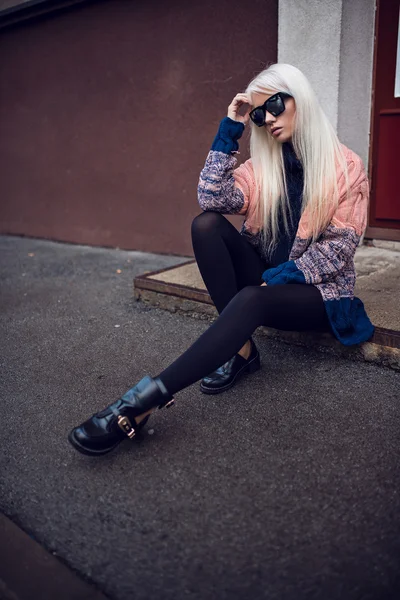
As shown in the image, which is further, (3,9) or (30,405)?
(3,9)

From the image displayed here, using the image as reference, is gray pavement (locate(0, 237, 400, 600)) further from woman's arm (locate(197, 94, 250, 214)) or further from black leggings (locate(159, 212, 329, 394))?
woman's arm (locate(197, 94, 250, 214))

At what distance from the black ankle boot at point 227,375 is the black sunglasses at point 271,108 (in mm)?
1111

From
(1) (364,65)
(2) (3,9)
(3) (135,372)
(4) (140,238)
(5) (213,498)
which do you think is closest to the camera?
(5) (213,498)

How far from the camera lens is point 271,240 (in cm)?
280

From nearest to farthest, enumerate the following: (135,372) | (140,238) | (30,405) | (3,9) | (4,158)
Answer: (30,405)
(135,372)
(140,238)
(3,9)
(4,158)

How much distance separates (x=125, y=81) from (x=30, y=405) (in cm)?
386

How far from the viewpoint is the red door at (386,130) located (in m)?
3.97

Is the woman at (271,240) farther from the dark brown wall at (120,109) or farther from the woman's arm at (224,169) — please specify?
the dark brown wall at (120,109)

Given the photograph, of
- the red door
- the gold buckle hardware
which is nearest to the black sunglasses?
the gold buckle hardware

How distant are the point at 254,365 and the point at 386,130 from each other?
235 cm

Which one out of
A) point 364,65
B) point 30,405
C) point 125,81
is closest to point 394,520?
point 30,405

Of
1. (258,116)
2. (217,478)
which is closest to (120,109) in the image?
(258,116)

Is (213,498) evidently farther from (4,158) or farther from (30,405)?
(4,158)

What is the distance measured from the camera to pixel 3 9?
6254 millimetres
